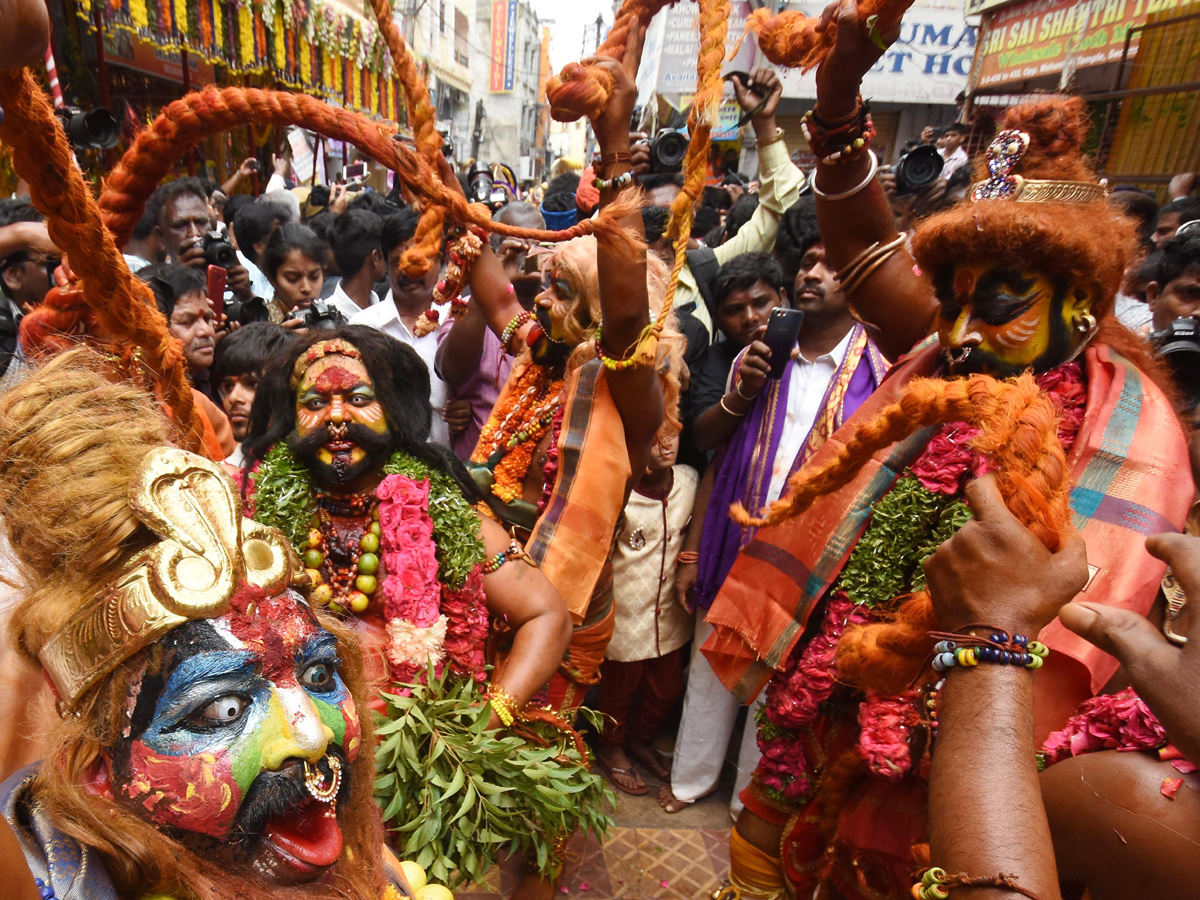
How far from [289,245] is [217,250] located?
17.2 inches

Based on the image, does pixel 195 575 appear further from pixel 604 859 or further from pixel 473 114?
pixel 473 114

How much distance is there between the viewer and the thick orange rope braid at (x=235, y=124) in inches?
61.5

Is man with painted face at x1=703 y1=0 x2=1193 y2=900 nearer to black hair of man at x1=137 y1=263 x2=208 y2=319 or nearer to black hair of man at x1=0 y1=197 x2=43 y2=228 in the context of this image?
black hair of man at x1=137 y1=263 x2=208 y2=319

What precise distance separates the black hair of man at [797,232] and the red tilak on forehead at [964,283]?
186 cm

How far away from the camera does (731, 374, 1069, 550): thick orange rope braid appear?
113 centimetres

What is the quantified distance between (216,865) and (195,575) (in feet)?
1.59

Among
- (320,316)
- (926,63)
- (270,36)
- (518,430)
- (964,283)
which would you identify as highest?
(926,63)

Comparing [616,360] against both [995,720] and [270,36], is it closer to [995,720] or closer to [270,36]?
[995,720]

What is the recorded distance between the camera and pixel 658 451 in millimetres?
3404

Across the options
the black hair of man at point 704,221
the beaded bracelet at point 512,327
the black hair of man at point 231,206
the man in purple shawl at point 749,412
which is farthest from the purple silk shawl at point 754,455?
the black hair of man at point 231,206

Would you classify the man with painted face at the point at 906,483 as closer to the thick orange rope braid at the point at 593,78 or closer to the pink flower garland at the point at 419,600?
the thick orange rope braid at the point at 593,78

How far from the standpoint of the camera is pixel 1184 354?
257 cm

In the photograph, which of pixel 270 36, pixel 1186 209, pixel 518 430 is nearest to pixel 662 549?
pixel 518 430

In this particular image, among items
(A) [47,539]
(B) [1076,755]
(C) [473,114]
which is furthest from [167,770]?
(C) [473,114]
